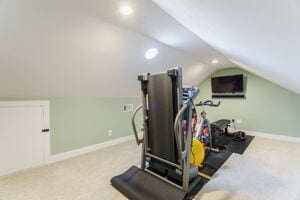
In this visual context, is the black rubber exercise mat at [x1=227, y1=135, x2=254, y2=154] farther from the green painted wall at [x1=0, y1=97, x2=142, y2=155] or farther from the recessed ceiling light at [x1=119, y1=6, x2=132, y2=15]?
the recessed ceiling light at [x1=119, y1=6, x2=132, y2=15]

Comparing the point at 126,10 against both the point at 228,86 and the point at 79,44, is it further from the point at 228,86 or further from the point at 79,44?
the point at 228,86

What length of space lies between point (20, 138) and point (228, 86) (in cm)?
503

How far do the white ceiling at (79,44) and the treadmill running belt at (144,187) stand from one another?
1.72 m

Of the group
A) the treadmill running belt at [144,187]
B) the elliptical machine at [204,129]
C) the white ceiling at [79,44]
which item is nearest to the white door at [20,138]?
the white ceiling at [79,44]

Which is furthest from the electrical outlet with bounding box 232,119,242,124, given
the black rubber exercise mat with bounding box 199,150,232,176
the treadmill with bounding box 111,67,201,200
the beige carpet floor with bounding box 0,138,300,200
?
the treadmill with bounding box 111,67,201,200

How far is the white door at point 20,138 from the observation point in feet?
7.60

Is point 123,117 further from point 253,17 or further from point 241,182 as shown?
point 253,17

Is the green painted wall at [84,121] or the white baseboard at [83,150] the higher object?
the green painted wall at [84,121]

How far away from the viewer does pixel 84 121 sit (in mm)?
3219

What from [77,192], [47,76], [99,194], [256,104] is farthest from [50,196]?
[256,104]

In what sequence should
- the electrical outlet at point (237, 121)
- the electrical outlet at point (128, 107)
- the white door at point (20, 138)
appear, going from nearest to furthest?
1. the white door at point (20, 138)
2. the electrical outlet at point (128, 107)
3. the electrical outlet at point (237, 121)

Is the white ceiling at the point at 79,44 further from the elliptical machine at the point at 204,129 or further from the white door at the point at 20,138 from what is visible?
the elliptical machine at the point at 204,129

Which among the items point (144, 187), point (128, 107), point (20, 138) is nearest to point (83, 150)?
point (20, 138)

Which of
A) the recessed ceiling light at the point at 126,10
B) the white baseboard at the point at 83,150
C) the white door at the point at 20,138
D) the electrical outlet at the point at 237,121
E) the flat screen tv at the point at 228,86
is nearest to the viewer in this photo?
the recessed ceiling light at the point at 126,10
